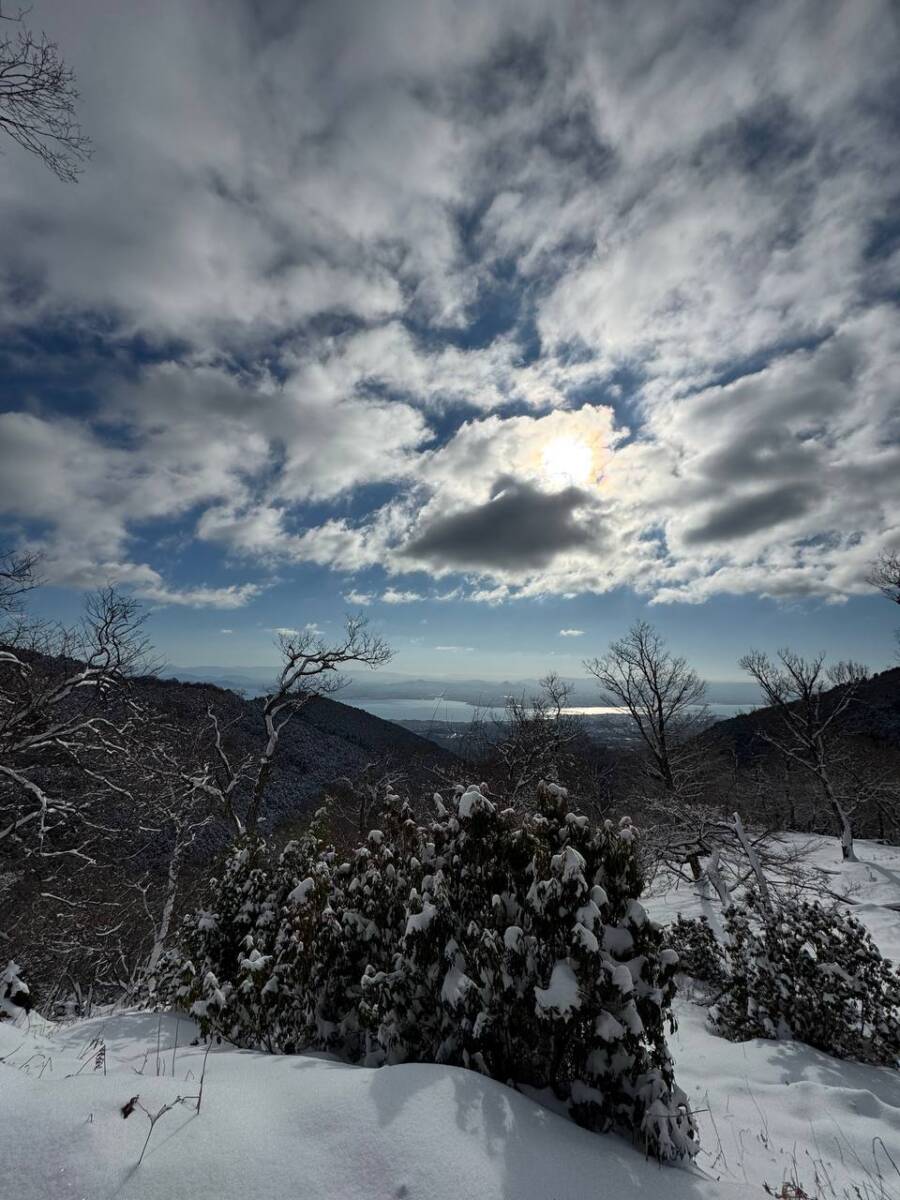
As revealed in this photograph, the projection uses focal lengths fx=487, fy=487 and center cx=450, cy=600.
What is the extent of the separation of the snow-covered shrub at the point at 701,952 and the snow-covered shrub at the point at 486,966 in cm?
587

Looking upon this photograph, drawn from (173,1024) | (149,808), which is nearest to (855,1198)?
(173,1024)

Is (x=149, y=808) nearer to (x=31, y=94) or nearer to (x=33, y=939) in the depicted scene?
(x=33, y=939)

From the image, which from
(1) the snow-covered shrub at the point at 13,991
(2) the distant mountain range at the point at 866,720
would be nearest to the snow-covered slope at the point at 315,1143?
(1) the snow-covered shrub at the point at 13,991

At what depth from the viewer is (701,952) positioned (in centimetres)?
972

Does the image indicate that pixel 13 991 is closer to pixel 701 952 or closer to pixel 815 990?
pixel 815 990

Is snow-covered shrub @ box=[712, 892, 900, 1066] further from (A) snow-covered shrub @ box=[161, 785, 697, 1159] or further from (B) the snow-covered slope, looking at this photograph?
(B) the snow-covered slope

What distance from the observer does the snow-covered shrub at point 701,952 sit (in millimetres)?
9307

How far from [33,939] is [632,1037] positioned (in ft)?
72.8

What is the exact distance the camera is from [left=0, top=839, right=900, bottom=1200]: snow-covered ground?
8.29ft

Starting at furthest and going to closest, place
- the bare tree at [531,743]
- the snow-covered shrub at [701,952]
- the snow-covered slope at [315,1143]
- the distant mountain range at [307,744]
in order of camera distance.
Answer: the distant mountain range at [307,744] < the bare tree at [531,743] < the snow-covered shrub at [701,952] < the snow-covered slope at [315,1143]

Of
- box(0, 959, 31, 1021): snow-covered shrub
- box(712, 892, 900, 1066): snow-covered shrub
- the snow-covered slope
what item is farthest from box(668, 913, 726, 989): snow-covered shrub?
box(0, 959, 31, 1021): snow-covered shrub

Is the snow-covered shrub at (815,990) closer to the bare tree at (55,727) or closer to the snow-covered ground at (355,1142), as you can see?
the snow-covered ground at (355,1142)

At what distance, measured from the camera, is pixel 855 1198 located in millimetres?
3379

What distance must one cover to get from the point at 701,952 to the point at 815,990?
3443 millimetres
